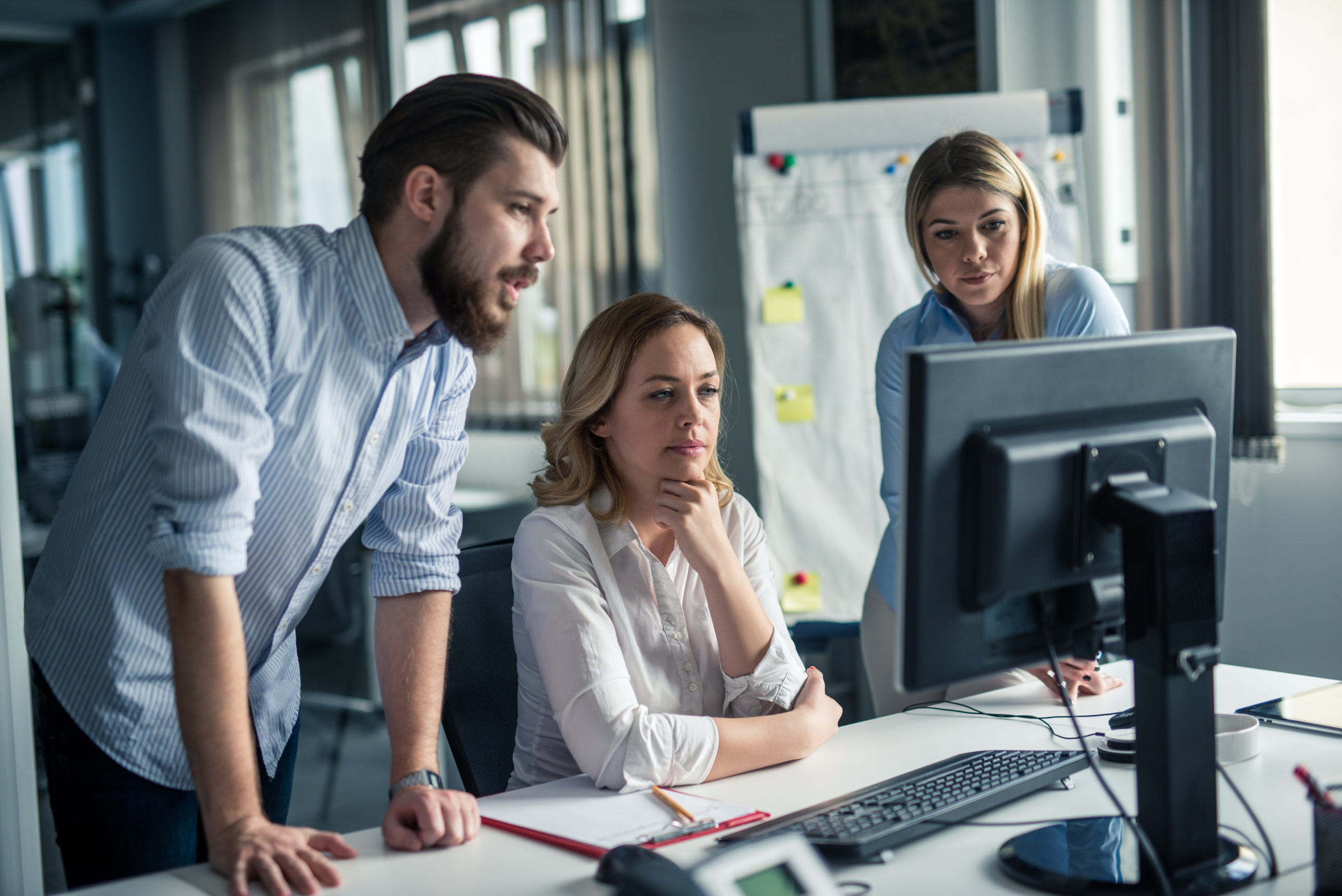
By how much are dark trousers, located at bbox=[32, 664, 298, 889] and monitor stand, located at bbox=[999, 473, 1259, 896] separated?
93 centimetres

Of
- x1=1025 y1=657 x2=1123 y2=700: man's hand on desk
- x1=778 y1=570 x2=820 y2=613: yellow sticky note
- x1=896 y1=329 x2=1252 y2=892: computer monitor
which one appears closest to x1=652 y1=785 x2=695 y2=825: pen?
x1=896 y1=329 x2=1252 y2=892: computer monitor

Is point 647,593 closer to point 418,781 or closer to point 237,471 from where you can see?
point 418,781

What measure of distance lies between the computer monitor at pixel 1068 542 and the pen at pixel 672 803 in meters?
0.31

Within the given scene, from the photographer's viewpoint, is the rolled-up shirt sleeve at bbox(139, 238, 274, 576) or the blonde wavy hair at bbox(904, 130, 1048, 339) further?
the blonde wavy hair at bbox(904, 130, 1048, 339)

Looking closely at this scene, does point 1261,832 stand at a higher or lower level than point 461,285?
lower

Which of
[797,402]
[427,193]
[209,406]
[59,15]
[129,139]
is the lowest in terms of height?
[797,402]

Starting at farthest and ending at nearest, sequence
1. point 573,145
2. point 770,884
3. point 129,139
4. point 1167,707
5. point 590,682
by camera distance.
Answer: point 129,139 → point 573,145 → point 590,682 → point 1167,707 → point 770,884

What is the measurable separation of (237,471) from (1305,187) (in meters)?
2.85

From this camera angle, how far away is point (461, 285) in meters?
1.21

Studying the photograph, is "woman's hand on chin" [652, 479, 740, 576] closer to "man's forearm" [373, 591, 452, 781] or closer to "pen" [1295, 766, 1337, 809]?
"man's forearm" [373, 591, 452, 781]

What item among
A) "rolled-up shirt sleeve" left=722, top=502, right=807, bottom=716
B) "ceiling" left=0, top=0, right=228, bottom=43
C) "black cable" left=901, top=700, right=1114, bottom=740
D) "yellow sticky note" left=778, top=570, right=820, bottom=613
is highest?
"ceiling" left=0, top=0, right=228, bottom=43

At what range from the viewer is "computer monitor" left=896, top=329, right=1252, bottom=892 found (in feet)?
3.21

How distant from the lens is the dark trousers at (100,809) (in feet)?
4.16

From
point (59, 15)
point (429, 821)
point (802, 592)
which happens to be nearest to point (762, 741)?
point (429, 821)
